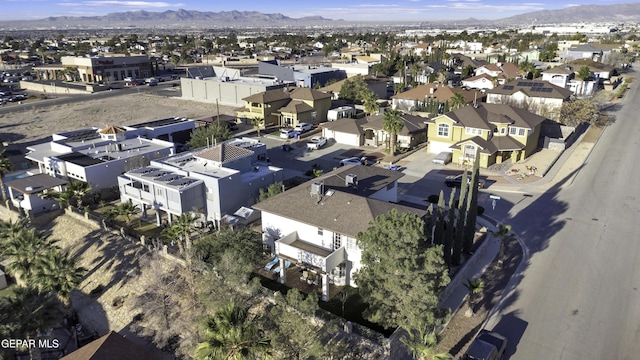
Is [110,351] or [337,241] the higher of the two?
[337,241]

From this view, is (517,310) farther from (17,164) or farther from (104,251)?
(17,164)

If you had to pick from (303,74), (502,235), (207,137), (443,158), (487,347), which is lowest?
(487,347)

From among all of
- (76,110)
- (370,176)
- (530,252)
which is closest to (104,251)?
(370,176)

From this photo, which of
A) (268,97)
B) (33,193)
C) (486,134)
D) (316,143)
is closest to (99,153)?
(33,193)

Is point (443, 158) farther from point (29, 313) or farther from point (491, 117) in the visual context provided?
point (29, 313)

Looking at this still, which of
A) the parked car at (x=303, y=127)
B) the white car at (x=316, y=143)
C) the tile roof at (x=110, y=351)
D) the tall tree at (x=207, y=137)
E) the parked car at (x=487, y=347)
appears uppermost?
the tall tree at (x=207, y=137)

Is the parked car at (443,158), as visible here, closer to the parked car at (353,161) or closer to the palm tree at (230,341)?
the parked car at (353,161)

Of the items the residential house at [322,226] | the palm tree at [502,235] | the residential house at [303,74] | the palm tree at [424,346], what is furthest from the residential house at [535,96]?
the palm tree at [424,346]
